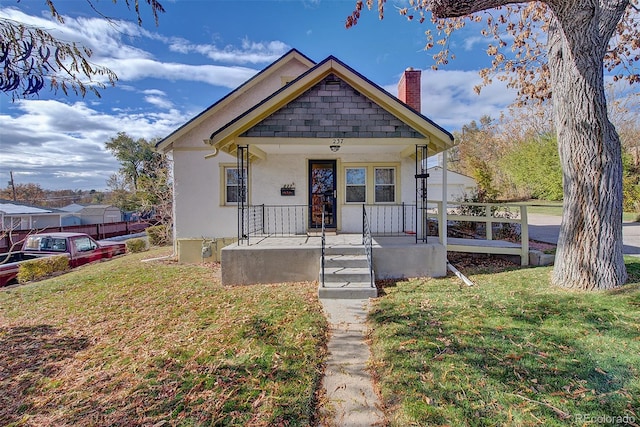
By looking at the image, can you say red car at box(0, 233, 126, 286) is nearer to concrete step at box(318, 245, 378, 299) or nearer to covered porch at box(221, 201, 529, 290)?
covered porch at box(221, 201, 529, 290)

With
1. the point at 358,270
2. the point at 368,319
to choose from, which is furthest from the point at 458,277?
the point at 368,319

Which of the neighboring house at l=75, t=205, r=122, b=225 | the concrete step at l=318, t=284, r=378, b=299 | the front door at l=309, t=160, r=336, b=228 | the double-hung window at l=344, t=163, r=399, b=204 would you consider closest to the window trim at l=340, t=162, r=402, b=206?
the double-hung window at l=344, t=163, r=399, b=204

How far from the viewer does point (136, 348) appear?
13.1 feet

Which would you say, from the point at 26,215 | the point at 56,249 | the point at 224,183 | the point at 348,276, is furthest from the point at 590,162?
the point at 26,215

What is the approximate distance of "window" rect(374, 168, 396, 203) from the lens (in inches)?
391

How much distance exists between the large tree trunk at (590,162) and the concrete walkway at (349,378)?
4.30 metres

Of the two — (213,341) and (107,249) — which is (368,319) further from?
(107,249)

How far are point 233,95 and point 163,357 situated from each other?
869 cm

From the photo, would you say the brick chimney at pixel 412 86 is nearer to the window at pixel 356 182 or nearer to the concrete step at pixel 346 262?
the window at pixel 356 182

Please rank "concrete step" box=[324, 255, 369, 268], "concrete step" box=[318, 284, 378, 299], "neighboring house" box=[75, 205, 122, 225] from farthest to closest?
"neighboring house" box=[75, 205, 122, 225]
"concrete step" box=[324, 255, 369, 268]
"concrete step" box=[318, 284, 378, 299]

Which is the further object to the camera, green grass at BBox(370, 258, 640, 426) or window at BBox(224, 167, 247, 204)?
window at BBox(224, 167, 247, 204)

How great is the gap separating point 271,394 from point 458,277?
5.73m

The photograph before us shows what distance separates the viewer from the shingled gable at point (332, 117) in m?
7.26

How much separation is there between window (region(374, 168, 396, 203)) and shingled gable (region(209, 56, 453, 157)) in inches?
98.4
